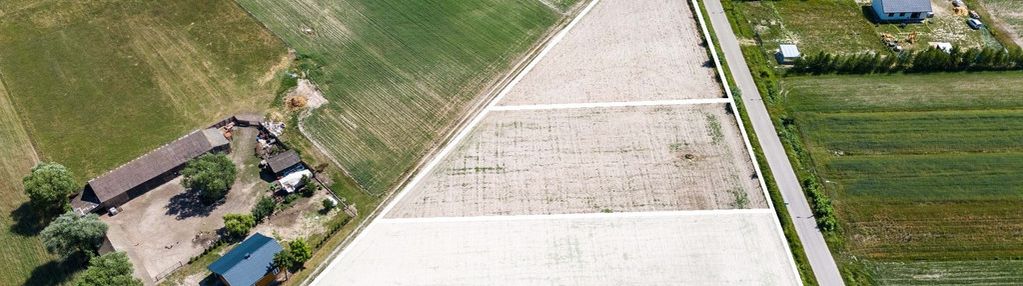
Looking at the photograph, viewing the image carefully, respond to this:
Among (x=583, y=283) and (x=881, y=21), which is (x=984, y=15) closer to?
(x=881, y=21)

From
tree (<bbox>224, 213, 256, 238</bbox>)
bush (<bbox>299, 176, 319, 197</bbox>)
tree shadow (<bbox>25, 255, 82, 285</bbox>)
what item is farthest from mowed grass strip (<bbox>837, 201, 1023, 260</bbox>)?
tree shadow (<bbox>25, 255, 82, 285</bbox>)

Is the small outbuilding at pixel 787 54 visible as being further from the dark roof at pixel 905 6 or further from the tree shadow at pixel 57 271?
the tree shadow at pixel 57 271

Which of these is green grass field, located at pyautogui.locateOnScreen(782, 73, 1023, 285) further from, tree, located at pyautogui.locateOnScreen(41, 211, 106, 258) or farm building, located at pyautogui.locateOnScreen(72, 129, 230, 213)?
tree, located at pyautogui.locateOnScreen(41, 211, 106, 258)

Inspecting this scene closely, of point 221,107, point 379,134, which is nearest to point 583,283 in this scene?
point 379,134

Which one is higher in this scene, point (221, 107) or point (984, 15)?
point (221, 107)

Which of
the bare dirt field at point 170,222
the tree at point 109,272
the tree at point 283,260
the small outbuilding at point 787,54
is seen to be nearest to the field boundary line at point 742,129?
the small outbuilding at point 787,54

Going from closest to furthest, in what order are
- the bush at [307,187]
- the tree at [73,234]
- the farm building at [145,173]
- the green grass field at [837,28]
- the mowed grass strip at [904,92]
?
the tree at [73,234] < the farm building at [145,173] < the bush at [307,187] < the mowed grass strip at [904,92] < the green grass field at [837,28]
